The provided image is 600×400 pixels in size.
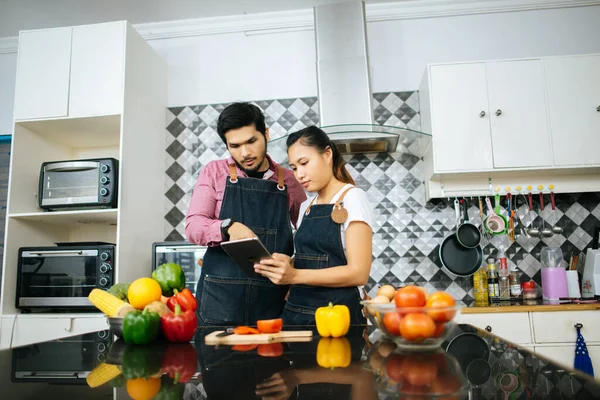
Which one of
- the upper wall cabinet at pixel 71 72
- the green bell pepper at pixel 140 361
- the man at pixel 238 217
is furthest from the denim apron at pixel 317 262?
the upper wall cabinet at pixel 71 72

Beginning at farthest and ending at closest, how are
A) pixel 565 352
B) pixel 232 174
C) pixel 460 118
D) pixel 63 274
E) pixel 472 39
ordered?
pixel 472 39 → pixel 460 118 → pixel 63 274 → pixel 565 352 → pixel 232 174

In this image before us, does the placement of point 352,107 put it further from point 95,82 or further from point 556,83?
point 95,82

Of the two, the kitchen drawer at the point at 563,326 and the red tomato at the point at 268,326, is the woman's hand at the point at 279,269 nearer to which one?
the red tomato at the point at 268,326

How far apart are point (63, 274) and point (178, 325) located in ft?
6.66

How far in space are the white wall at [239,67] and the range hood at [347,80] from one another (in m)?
0.33

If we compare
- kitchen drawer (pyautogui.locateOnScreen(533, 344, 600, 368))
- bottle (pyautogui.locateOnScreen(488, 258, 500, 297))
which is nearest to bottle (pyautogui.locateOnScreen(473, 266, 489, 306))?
bottle (pyautogui.locateOnScreen(488, 258, 500, 297))

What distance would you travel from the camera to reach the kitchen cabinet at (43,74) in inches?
117

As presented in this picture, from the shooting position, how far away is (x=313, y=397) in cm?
58

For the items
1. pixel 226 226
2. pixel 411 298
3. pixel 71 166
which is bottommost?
pixel 411 298

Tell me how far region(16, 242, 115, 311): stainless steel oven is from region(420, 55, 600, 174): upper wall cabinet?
83.0 inches

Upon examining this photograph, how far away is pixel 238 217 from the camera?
74.9 inches

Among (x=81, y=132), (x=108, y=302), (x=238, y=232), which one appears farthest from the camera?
(x=81, y=132)

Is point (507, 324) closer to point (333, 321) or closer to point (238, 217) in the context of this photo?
point (238, 217)

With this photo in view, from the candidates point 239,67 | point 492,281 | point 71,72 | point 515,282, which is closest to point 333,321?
point 492,281
